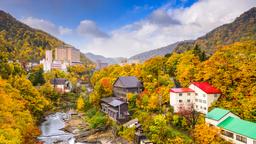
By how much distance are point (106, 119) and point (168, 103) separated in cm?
935

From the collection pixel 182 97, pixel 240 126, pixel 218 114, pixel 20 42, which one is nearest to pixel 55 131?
pixel 182 97

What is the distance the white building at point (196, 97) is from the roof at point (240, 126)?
454 cm

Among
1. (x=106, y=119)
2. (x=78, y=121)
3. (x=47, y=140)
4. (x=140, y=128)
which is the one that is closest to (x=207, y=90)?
(x=140, y=128)

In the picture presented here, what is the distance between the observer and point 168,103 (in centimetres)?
2950

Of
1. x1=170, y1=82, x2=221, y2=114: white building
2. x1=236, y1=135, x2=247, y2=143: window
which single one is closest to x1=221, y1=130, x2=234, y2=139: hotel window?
x1=236, y1=135, x2=247, y2=143: window

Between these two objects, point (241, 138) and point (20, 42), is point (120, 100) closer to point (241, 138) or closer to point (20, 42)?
point (241, 138)

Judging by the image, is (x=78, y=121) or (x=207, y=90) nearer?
(x=207, y=90)

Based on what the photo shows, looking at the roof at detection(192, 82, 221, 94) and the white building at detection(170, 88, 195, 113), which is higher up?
the roof at detection(192, 82, 221, 94)

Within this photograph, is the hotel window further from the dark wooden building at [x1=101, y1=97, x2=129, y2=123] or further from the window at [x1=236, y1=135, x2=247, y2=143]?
the dark wooden building at [x1=101, y1=97, x2=129, y2=123]

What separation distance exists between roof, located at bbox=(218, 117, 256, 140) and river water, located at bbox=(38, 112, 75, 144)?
18.2 metres

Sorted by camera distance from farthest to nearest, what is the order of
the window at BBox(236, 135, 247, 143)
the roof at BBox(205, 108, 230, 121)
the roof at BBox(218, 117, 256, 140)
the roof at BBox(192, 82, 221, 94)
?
1. the roof at BBox(192, 82, 221, 94)
2. the roof at BBox(205, 108, 230, 121)
3. the window at BBox(236, 135, 247, 143)
4. the roof at BBox(218, 117, 256, 140)

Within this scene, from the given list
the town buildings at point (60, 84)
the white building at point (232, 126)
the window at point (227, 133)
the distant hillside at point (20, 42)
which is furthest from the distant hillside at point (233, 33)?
the distant hillside at point (20, 42)

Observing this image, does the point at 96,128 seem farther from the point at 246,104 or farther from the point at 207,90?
the point at 246,104

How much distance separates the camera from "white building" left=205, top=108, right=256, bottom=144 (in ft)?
57.0
